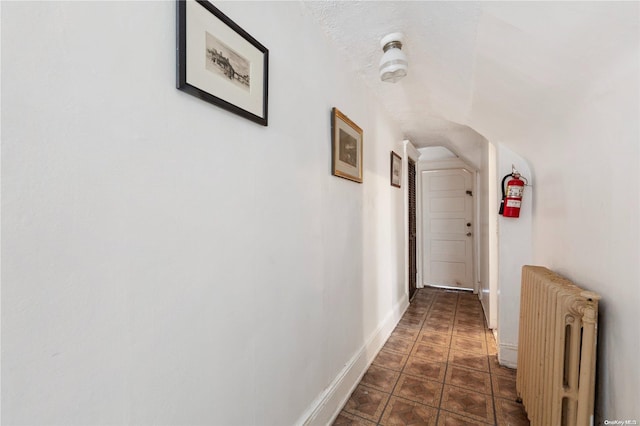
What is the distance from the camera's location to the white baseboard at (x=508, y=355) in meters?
2.23

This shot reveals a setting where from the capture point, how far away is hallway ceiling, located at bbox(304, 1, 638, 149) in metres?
0.84

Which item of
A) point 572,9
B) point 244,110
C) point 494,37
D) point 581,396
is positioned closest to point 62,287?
point 244,110

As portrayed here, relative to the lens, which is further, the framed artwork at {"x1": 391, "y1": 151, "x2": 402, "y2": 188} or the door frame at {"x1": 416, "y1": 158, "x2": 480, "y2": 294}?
the door frame at {"x1": 416, "y1": 158, "x2": 480, "y2": 294}

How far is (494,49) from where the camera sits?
3.94 ft

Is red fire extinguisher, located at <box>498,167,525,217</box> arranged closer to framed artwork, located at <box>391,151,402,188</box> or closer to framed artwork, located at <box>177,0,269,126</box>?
framed artwork, located at <box>391,151,402,188</box>

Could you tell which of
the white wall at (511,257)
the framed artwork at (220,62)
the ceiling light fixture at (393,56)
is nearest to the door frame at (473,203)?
the white wall at (511,257)

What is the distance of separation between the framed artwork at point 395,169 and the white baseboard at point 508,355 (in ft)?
5.48

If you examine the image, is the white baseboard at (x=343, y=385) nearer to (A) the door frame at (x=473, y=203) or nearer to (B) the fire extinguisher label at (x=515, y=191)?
(B) the fire extinguisher label at (x=515, y=191)

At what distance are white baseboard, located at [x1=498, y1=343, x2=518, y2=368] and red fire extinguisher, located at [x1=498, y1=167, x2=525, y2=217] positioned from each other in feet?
3.34

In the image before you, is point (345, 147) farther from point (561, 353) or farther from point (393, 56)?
point (561, 353)

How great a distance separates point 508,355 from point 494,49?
218cm

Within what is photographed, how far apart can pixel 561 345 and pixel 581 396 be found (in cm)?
17

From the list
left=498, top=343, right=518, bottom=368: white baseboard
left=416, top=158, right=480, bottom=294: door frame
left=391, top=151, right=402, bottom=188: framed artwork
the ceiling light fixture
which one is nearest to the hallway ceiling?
the ceiling light fixture

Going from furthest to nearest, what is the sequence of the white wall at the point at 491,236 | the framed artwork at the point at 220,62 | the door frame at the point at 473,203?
1. the door frame at the point at 473,203
2. the white wall at the point at 491,236
3. the framed artwork at the point at 220,62
